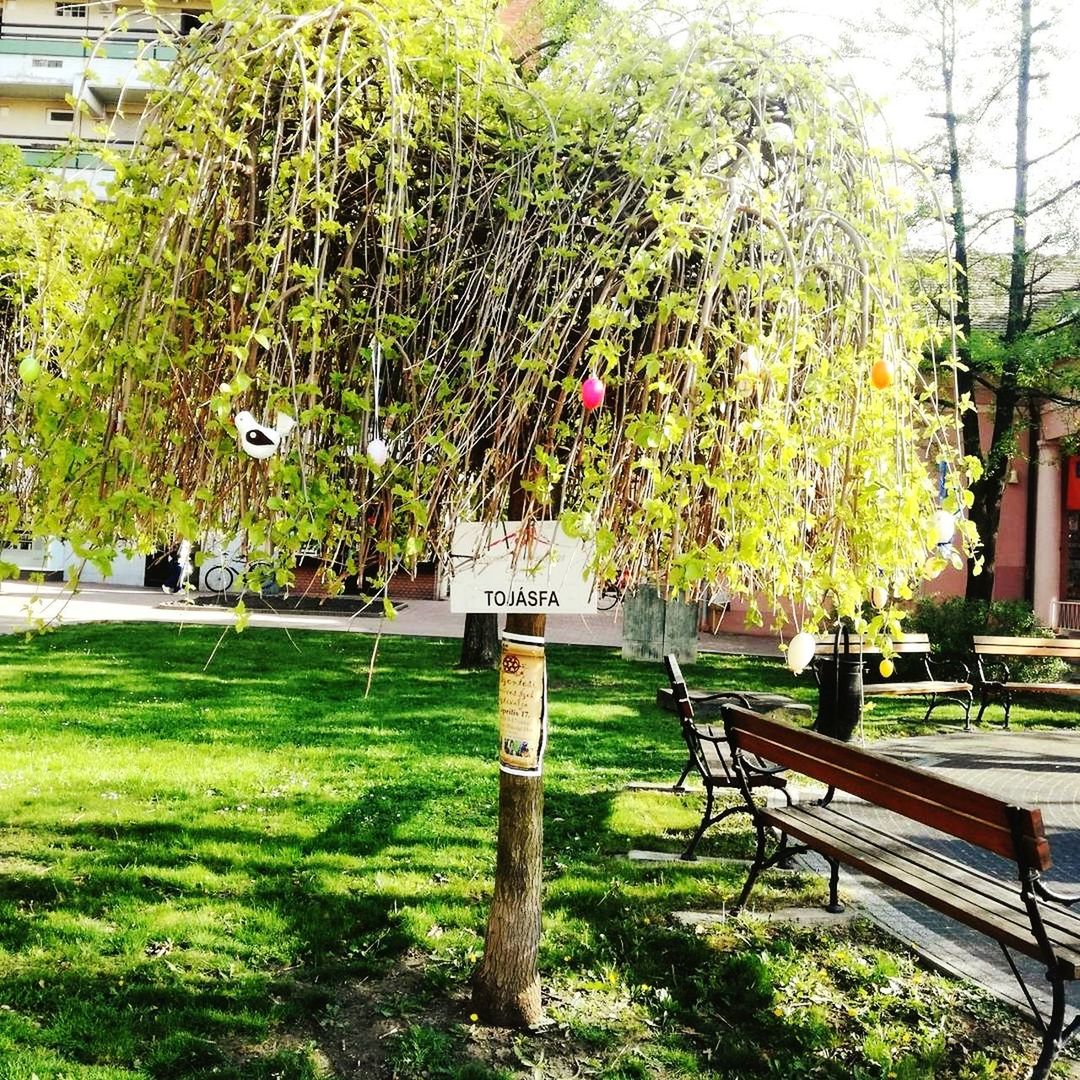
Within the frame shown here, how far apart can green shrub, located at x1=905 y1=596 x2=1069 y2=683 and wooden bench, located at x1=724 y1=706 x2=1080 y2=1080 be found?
8950mm

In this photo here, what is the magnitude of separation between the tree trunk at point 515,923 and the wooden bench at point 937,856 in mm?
1497

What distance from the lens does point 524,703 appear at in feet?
11.3

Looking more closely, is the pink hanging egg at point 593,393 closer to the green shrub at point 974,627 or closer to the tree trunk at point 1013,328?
the green shrub at point 974,627

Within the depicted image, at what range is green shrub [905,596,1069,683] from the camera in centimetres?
1291

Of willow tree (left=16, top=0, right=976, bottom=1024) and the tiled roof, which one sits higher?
the tiled roof

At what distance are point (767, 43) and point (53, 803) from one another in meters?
5.78

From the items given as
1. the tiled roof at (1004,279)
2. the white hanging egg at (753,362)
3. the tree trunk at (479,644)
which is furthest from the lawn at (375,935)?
the tiled roof at (1004,279)

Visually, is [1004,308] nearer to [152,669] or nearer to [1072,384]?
[1072,384]

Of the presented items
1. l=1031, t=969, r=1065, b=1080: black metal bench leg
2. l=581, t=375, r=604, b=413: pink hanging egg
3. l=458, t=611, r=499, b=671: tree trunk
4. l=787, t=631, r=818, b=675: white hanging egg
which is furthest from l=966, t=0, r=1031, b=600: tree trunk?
l=581, t=375, r=604, b=413: pink hanging egg

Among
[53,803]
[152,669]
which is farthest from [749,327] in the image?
[152,669]

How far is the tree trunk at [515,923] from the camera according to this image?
3.61m

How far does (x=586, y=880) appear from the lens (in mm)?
5094

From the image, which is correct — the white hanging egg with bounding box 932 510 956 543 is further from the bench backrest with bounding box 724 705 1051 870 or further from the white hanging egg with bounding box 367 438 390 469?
the white hanging egg with bounding box 367 438 390 469

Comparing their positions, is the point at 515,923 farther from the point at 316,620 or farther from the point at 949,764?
the point at 316,620
